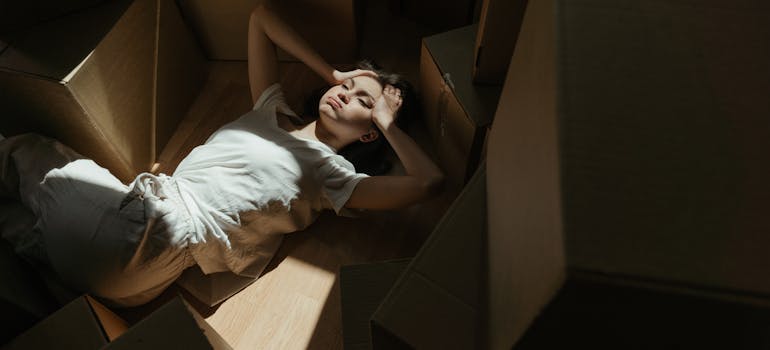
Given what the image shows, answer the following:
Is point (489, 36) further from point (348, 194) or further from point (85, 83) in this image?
point (85, 83)

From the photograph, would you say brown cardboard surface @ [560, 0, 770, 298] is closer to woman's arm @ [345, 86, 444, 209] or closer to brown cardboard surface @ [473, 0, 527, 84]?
brown cardboard surface @ [473, 0, 527, 84]

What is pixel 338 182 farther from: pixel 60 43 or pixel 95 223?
pixel 60 43

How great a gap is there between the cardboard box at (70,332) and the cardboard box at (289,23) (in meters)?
0.97

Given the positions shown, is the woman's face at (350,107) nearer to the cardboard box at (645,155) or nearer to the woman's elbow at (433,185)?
the woman's elbow at (433,185)

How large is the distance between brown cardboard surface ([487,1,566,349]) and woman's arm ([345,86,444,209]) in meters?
0.63

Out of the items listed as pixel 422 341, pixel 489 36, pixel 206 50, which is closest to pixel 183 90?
pixel 206 50

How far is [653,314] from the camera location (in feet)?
1.28

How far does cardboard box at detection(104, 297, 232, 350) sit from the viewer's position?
756mm

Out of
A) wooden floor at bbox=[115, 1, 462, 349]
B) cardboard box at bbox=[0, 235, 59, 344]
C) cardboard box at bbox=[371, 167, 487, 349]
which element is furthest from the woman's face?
cardboard box at bbox=[0, 235, 59, 344]

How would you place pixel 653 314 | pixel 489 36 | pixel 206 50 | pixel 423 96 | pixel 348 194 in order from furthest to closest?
pixel 206 50
pixel 423 96
pixel 348 194
pixel 489 36
pixel 653 314

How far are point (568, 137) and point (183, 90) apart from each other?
4.94 feet

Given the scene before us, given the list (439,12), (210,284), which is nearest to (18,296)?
(210,284)

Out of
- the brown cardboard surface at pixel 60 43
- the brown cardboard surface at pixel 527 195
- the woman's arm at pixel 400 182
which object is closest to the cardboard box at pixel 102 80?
the brown cardboard surface at pixel 60 43

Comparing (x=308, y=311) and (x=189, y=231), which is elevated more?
(x=189, y=231)
